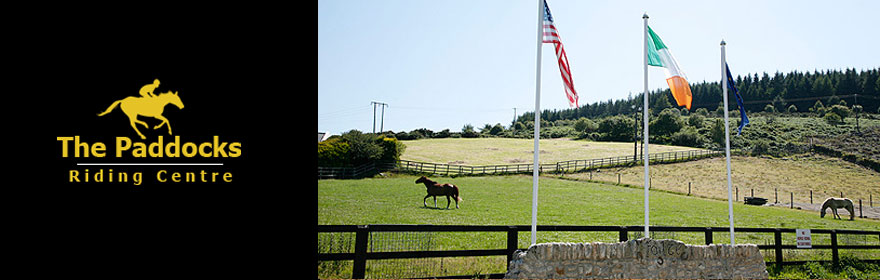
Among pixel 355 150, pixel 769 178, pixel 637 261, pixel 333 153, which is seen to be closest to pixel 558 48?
pixel 637 261

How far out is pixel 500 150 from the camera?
5534 cm

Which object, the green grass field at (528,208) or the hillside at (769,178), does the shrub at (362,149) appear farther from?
the hillside at (769,178)

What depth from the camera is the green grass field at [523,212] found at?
39.0ft

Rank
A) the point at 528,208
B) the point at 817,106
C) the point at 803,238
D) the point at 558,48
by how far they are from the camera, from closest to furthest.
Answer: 1. the point at 558,48
2. the point at 803,238
3. the point at 528,208
4. the point at 817,106

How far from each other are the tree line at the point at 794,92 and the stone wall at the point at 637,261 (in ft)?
262

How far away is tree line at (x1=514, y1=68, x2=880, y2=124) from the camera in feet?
303

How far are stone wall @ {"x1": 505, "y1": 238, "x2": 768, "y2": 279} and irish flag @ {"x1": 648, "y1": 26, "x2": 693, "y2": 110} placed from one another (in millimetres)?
2760

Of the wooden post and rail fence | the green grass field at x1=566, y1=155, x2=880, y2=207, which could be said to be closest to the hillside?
the green grass field at x1=566, y1=155, x2=880, y2=207
